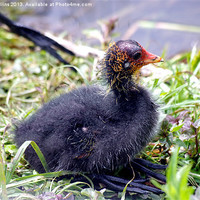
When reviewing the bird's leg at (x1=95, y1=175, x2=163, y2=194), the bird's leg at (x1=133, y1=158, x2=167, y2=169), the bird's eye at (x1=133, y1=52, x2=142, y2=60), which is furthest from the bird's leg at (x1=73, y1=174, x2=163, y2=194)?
the bird's eye at (x1=133, y1=52, x2=142, y2=60)

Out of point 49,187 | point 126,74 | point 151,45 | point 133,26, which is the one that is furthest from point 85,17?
point 49,187

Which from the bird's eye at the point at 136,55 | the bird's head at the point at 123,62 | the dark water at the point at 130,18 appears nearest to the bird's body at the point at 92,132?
the bird's head at the point at 123,62

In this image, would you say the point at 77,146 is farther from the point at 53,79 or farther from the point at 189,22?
the point at 189,22

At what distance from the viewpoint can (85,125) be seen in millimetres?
2104

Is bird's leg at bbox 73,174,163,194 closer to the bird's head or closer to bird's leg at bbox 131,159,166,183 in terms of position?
bird's leg at bbox 131,159,166,183

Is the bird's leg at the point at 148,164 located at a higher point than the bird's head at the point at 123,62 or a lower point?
lower

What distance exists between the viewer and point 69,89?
10.0 ft

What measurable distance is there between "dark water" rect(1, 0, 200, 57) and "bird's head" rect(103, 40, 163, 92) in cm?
222

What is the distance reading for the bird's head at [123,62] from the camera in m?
2.15

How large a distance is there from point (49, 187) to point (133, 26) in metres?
3.70

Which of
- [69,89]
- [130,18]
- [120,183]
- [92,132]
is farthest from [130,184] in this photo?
[130,18]

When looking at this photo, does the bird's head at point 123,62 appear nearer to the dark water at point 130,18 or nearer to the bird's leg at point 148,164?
the bird's leg at point 148,164

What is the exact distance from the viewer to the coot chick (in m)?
2.08

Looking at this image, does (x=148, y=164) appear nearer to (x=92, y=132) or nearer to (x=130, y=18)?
(x=92, y=132)
